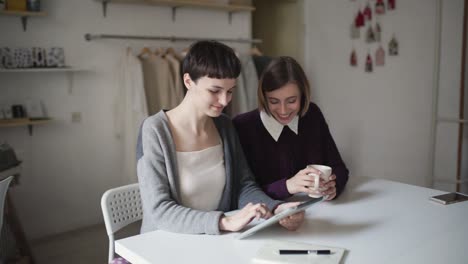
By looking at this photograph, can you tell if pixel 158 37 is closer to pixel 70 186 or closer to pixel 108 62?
pixel 108 62

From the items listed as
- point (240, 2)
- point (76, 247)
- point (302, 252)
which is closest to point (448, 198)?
point (302, 252)

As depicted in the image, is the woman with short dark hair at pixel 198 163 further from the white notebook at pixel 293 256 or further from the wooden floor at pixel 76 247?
the wooden floor at pixel 76 247

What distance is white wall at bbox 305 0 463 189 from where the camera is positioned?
11.3 ft

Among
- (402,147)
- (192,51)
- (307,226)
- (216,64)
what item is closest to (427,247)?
(307,226)

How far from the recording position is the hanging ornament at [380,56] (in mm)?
3676

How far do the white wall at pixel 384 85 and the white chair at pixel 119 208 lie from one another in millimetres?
2658

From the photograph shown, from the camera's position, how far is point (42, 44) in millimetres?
3004

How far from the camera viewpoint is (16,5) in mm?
2809

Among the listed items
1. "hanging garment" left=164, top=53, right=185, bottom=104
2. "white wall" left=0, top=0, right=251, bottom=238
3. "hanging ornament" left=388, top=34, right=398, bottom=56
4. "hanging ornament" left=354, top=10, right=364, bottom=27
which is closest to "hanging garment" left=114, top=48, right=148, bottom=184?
"white wall" left=0, top=0, right=251, bottom=238

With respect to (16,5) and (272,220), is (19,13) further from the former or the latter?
(272,220)

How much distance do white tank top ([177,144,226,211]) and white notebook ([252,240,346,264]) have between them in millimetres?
377

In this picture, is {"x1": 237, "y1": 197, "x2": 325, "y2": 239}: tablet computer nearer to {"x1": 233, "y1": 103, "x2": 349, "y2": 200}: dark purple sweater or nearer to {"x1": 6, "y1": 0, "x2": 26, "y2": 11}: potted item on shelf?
{"x1": 233, "y1": 103, "x2": 349, "y2": 200}: dark purple sweater

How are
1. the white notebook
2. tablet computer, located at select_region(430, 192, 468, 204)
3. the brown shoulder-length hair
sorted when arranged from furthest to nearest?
1. the brown shoulder-length hair
2. tablet computer, located at select_region(430, 192, 468, 204)
3. the white notebook

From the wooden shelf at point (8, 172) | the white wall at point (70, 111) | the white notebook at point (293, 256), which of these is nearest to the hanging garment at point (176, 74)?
the white wall at point (70, 111)
